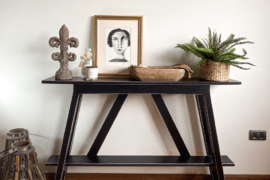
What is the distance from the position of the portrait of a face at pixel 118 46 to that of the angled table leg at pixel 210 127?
61 centimetres

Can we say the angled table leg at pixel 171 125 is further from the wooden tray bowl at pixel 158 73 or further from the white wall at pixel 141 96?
the wooden tray bowl at pixel 158 73

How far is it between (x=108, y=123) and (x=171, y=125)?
0.47 meters

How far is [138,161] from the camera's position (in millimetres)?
1466

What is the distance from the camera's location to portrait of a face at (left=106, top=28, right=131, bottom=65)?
1491 millimetres

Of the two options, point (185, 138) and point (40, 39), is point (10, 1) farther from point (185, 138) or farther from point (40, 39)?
point (185, 138)

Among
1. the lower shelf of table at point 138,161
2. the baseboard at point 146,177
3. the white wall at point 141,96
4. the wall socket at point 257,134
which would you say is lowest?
the baseboard at point 146,177

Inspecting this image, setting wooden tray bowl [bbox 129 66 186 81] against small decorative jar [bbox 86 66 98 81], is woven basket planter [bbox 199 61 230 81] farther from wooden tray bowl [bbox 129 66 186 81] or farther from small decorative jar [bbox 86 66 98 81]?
small decorative jar [bbox 86 66 98 81]

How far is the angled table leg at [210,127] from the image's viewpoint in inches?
54.8

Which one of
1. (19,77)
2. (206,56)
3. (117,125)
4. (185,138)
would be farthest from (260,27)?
(19,77)

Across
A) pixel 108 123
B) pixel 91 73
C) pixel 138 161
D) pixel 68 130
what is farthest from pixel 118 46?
pixel 138 161

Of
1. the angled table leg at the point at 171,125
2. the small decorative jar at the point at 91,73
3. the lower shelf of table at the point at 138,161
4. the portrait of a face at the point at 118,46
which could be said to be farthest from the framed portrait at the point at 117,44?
the lower shelf of table at the point at 138,161

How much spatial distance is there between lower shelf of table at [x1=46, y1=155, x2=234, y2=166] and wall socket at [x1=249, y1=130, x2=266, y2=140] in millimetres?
283

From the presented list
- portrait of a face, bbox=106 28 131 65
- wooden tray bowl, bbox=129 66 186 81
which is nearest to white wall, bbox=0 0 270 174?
portrait of a face, bbox=106 28 131 65

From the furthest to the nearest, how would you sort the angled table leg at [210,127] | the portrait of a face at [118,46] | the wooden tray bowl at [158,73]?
the portrait of a face at [118,46] < the angled table leg at [210,127] < the wooden tray bowl at [158,73]
